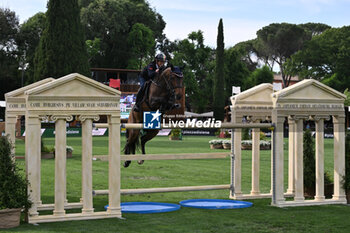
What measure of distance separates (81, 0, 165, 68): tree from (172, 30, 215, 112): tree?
7.59 meters

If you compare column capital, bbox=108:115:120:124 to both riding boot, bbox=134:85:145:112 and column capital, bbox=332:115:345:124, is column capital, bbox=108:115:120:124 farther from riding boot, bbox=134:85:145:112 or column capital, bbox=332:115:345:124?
column capital, bbox=332:115:345:124

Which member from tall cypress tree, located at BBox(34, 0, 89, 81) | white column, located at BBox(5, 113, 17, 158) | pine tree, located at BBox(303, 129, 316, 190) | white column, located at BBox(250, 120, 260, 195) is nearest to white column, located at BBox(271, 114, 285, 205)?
white column, located at BBox(250, 120, 260, 195)

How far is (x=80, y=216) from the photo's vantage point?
10.8 m

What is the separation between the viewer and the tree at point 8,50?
6419 centimetres

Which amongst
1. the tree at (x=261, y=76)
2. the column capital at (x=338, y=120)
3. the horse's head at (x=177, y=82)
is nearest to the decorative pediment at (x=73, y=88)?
the horse's head at (x=177, y=82)

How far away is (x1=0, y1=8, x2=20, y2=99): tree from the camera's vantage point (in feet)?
211

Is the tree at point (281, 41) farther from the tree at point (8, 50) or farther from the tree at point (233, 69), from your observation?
the tree at point (8, 50)

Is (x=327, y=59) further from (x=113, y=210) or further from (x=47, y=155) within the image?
(x=113, y=210)

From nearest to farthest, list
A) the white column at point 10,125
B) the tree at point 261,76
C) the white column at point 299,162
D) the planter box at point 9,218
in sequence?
the planter box at point 9,218, the white column at point 10,125, the white column at point 299,162, the tree at point 261,76

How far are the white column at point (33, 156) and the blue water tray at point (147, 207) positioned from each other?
1698 mm

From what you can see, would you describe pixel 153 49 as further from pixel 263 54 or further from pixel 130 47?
pixel 263 54

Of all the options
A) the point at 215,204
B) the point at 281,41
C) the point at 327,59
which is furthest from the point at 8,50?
the point at 215,204

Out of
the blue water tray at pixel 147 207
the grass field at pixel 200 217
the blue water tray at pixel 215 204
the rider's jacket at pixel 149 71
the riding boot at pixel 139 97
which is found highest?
the rider's jacket at pixel 149 71

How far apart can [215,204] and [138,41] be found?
66.5 metres
